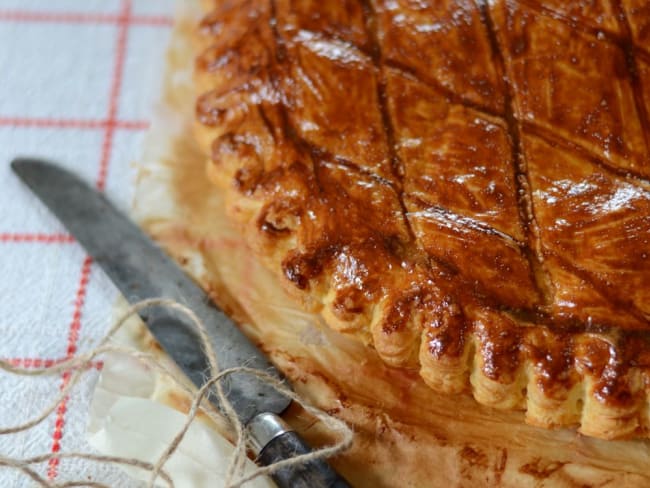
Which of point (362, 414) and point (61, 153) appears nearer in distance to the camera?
point (362, 414)

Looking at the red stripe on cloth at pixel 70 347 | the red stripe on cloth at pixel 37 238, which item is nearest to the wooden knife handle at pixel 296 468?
the red stripe on cloth at pixel 70 347

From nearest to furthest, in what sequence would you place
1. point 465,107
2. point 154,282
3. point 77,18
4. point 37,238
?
1. point 465,107
2. point 154,282
3. point 37,238
4. point 77,18

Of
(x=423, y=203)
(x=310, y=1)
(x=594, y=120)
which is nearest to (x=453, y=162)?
(x=423, y=203)

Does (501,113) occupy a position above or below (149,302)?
above

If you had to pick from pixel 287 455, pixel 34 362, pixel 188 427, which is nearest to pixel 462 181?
pixel 287 455

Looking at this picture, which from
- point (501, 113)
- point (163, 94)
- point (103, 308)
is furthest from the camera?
point (163, 94)

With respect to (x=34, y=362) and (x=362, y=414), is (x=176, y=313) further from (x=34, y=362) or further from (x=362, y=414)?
(x=362, y=414)

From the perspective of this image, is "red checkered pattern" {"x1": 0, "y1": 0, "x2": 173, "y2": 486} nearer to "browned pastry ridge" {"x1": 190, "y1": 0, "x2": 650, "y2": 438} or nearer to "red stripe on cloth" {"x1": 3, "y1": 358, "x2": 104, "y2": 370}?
"red stripe on cloth" {"x1": 3, "y1": 358, "x2": 104, "y2": 370}

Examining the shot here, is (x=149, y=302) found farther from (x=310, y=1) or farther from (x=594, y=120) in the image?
(x=594, y=120)

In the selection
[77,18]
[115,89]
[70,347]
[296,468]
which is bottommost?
[296,468]
